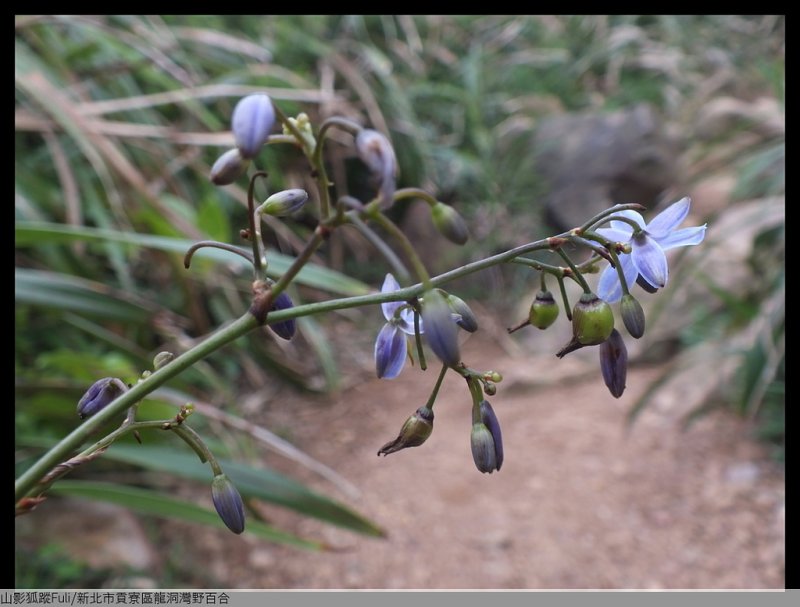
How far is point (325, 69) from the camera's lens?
3.23m

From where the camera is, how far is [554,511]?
75.3 inches

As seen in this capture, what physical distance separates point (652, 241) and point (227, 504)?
0.37 m

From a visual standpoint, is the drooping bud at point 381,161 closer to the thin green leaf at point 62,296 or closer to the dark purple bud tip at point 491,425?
the dark purple bud tip at point 491,425

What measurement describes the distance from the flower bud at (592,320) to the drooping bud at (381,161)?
6.2 inches

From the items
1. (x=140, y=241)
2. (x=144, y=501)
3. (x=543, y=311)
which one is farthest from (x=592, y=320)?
(x=140, y=241)

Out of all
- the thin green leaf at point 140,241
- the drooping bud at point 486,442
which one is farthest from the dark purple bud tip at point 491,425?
the thin green leaf at point 140,241

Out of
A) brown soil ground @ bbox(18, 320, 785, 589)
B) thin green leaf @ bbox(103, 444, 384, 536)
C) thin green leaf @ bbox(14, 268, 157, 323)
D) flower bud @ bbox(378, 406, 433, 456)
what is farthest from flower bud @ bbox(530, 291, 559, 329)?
brown soil ground @ bbox(18, 320, 785, 589)

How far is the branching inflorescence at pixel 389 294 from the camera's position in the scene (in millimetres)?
431

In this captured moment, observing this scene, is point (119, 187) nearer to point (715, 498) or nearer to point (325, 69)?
point (325, 69)

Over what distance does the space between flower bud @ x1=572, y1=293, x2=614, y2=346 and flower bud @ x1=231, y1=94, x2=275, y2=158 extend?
0.23m

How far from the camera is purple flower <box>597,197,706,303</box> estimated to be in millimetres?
527

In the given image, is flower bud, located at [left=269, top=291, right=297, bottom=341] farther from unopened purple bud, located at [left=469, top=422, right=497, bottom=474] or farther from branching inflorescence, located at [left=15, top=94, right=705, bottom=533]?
unopened purple bud, located at [left=469, top=422, right=497, bottom=474]
